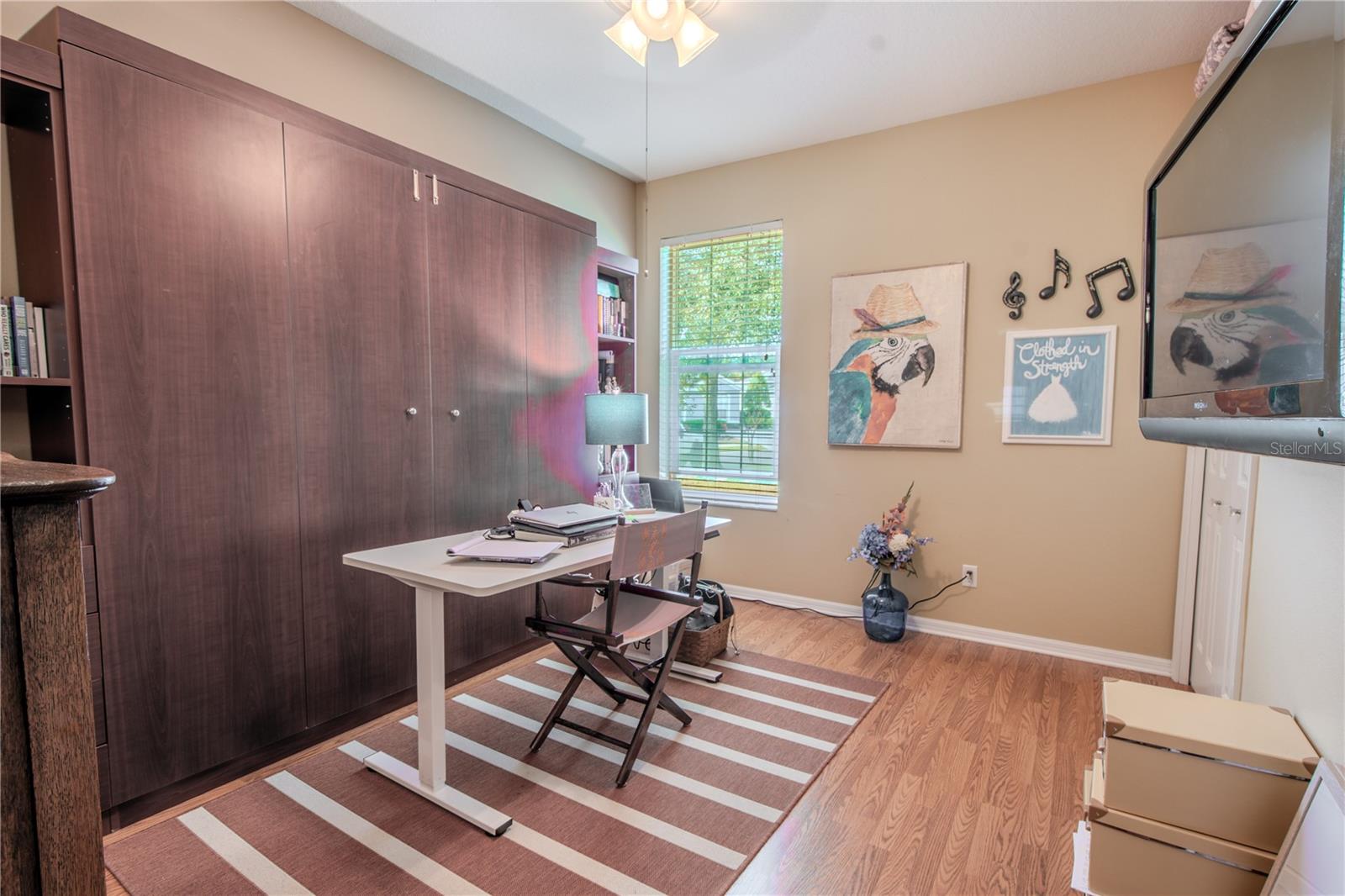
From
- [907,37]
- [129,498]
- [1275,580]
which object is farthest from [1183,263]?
[129,498]

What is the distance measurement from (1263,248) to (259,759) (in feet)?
9.53

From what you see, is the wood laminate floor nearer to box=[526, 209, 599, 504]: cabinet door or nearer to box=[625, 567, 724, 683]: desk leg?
box=[625, 567, 724, 683]: desk leg

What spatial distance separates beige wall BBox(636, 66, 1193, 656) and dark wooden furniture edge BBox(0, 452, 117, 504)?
3.35 meters

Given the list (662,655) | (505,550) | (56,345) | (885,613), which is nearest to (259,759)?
(505,550)

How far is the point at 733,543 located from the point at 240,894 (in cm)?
289

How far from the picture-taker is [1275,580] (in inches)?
62.7

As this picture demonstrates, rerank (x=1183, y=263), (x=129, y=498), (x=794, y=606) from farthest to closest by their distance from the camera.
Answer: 1. (x=794, y=606)
2. (x=129, y=498)
3. (x=1183, y=263)

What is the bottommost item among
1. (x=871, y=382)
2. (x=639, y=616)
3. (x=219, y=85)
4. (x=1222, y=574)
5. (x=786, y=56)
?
(x=639, y=616)

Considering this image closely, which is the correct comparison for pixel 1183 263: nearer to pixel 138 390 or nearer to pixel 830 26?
pixel 830 26

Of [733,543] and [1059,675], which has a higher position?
[733,543]

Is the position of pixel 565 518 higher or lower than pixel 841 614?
higher

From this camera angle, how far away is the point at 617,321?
12.2 feet

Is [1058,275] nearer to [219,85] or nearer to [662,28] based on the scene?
[662,28]

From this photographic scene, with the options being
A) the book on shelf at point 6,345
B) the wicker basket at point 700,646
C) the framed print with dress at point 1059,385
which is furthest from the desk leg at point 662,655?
the book on shelf at point 6,345
